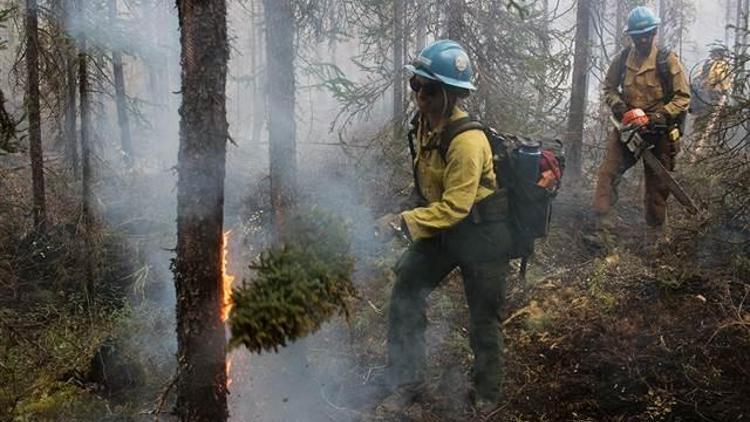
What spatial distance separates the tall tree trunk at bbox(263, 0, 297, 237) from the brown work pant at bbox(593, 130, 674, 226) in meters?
3.98

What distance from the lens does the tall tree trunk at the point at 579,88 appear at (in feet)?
35.6

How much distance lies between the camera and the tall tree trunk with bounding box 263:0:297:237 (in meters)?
6.77

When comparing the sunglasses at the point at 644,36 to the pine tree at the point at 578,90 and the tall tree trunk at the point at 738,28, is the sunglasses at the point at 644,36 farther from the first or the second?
the pine tree at the point at 578,90

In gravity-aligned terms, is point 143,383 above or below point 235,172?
below

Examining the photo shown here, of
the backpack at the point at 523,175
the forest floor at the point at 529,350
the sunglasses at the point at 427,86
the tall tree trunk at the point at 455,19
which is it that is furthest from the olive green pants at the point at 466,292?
the tall tree trunk at the point at 455,19

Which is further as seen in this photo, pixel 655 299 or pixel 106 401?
pixel 106 401

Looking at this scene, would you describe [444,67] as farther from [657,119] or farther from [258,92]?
[258,92]

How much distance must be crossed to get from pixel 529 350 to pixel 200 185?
332cm

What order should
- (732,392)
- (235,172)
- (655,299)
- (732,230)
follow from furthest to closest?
(235,172)
(732,230)
(655,299)
(732,392)

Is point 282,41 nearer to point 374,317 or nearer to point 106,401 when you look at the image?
point 374,317

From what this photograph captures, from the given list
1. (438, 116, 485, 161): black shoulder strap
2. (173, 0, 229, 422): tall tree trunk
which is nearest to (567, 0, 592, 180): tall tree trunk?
(438, 116, 485, 161): black shoulder strap

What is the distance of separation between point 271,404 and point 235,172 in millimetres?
11306

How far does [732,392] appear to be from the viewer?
4.18 meters

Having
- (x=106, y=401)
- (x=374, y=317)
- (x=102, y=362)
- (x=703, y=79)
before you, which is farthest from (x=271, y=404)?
(x=703, y=79)
